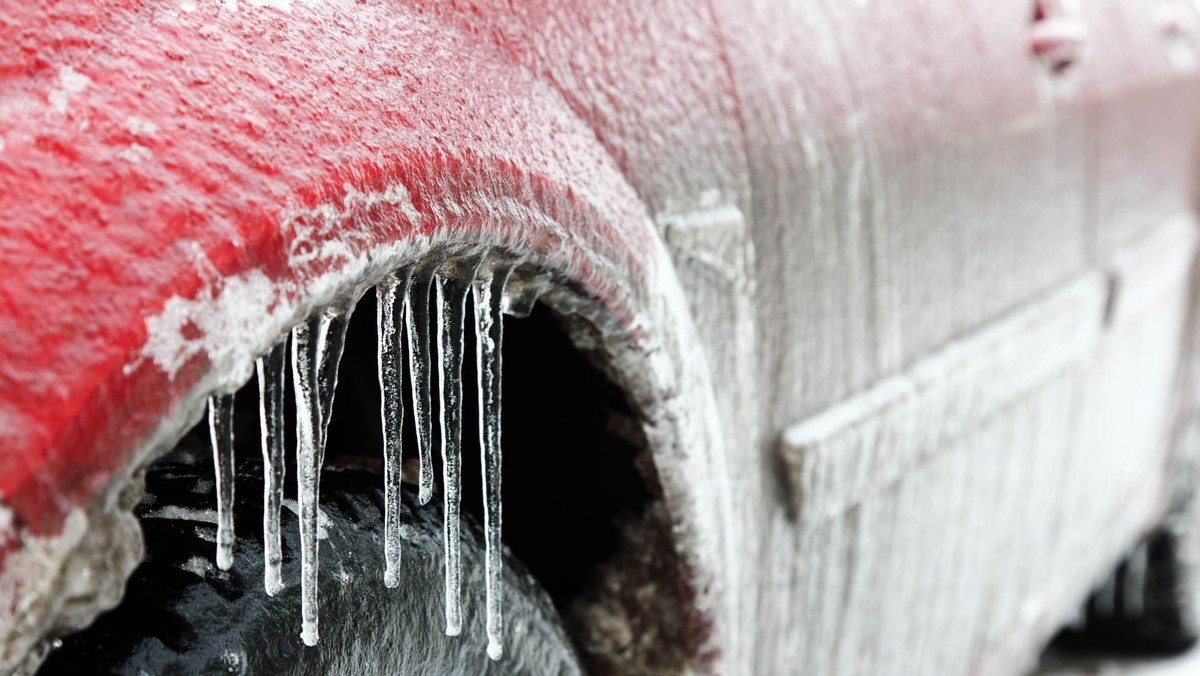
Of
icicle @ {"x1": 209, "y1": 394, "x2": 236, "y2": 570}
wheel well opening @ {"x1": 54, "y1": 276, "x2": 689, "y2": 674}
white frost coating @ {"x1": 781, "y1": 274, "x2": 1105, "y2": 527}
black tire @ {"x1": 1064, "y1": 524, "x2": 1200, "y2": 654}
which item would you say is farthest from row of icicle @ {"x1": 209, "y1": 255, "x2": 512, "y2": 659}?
black tire @ {"x1": 1064, "y1": 524, "x2": 1200, "y2": 654}

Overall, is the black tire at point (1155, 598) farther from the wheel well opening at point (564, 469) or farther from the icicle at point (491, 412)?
the icicle at point (491, 412)

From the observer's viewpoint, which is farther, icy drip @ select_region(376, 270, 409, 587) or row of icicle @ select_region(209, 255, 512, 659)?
icy drip @ select_region(376, 270, 409, 587)

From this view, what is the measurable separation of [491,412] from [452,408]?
5 cm

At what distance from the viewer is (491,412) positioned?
1.02m

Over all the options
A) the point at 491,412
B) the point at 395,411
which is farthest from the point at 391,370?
the point at 491,412

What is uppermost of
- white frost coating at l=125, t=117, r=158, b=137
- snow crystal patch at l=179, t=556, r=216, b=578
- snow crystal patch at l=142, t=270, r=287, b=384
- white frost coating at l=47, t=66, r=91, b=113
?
white frost coating at l=47, t=66, r=91, b=113

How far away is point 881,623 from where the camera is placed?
181cm

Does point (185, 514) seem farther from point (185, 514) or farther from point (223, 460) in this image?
point (223, 460)

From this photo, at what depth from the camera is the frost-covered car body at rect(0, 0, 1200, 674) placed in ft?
2.15

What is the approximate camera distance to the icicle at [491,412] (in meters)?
0.97

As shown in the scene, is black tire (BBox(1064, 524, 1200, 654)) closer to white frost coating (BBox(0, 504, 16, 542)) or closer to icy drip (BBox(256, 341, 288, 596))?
icy drip (BBox(256, 341, 288, 596))

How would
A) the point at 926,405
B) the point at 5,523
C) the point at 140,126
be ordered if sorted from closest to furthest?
the point at 5,523, the point at 140,126, the point at 926,405

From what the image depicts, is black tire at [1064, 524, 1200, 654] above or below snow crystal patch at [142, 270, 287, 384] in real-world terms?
above

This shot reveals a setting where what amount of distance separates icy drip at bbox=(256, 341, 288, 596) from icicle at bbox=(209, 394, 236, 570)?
0.03 meters
